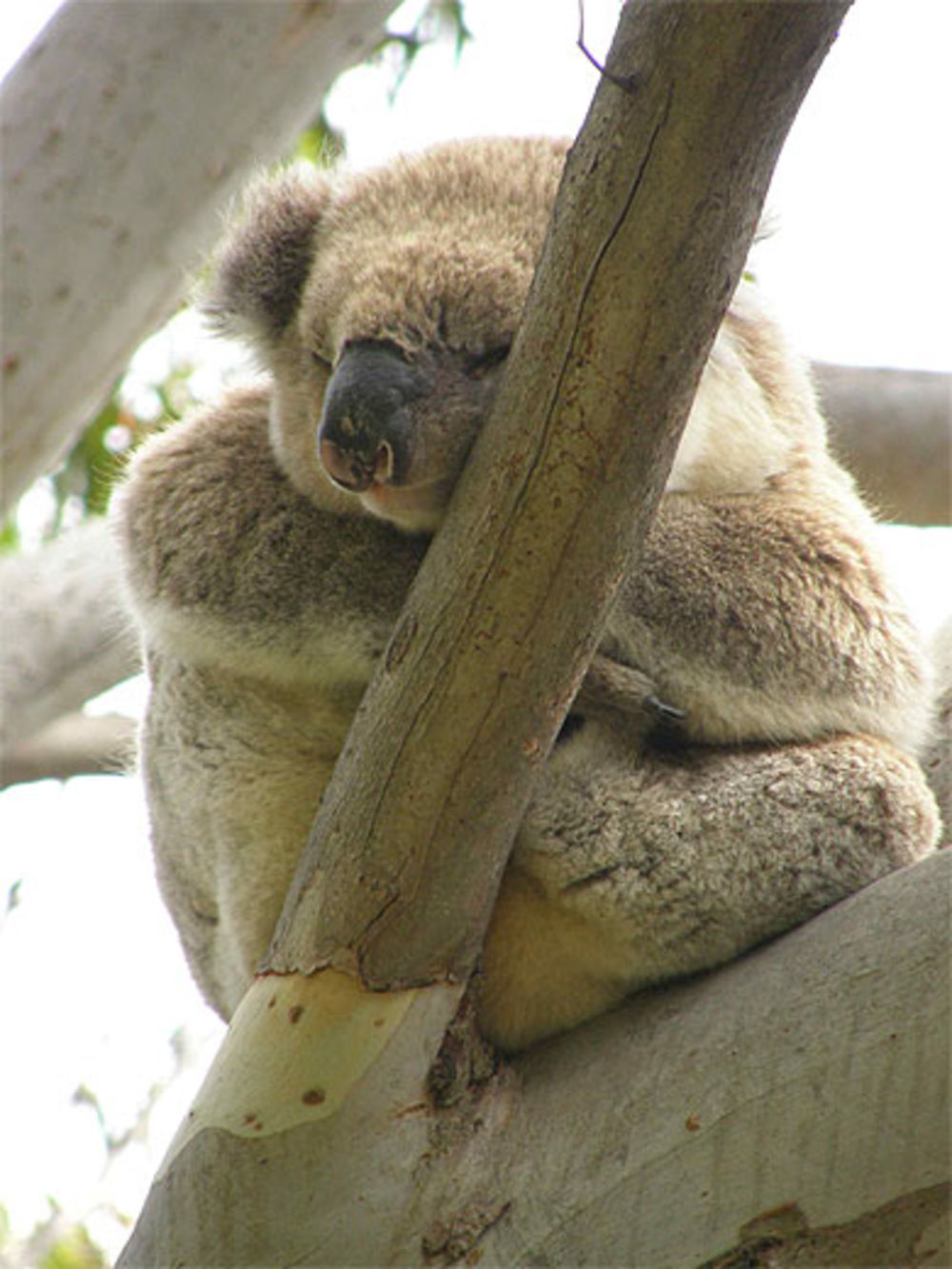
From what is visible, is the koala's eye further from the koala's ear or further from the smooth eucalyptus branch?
the koala's ear

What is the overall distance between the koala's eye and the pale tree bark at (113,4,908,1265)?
1.35ft

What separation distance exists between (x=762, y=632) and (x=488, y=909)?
68 centimetres

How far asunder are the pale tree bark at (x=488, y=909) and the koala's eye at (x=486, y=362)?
412 mm

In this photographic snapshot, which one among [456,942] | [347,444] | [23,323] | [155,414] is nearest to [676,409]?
[347,444]

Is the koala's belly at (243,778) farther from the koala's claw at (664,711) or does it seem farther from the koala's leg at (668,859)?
the koala's claw at (664,711)

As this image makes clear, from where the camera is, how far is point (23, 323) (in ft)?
13.5

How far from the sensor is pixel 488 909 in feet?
7.60

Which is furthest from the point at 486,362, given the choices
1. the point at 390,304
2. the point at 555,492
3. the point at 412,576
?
the point at 555,492

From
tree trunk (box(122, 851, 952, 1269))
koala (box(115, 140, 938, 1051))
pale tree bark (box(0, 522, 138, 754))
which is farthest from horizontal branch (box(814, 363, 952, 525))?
tree trunk (box(122, 851, 952, 1269))

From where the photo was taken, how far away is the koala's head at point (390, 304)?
7.73 ft

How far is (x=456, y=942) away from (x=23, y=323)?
2.53 metres

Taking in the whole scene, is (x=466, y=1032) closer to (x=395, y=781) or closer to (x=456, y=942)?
(x=456, y=942)

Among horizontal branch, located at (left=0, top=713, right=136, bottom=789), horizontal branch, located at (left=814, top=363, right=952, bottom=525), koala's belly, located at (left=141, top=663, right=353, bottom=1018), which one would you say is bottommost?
horizontal branch, located at (left=0, top=713, right=136, bottom=789)

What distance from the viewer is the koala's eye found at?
249cm
